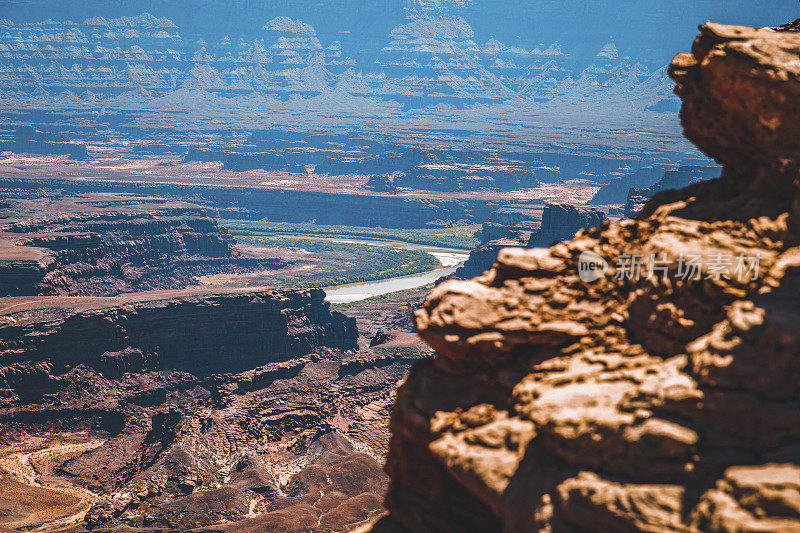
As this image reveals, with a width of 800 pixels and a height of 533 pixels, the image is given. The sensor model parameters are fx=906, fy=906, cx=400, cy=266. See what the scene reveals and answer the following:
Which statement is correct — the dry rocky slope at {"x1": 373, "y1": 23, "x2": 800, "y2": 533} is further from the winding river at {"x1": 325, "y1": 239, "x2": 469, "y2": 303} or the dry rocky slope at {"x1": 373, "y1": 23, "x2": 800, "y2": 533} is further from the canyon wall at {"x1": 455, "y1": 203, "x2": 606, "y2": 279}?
the winding river at {"x1": 325, "y1": 239, "x2": 469, "y2": 303}

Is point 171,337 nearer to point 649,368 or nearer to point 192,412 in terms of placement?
point 192,412

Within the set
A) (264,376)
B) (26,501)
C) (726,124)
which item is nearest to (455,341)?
(726,124)

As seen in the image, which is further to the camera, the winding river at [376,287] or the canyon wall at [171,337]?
the winding river at [376,287]

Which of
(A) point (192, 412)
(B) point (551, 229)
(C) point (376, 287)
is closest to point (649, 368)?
(A) point (192, 412)

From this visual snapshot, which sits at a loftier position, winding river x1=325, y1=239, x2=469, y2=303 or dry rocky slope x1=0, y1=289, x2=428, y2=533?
dry rocky slope x1=0, y1=289, x2=428, y2=533

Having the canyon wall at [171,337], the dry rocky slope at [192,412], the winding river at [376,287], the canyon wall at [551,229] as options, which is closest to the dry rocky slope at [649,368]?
the dry rocky slope at [192,412]

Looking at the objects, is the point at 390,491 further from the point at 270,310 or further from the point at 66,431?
the point at 270,310

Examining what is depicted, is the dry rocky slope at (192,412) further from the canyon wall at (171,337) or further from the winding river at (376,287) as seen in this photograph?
the winding river at (376,287)

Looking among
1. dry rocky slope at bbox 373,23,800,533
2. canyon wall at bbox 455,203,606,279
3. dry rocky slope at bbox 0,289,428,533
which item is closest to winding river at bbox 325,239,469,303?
canyon wall at bbox 455,203,606,279
